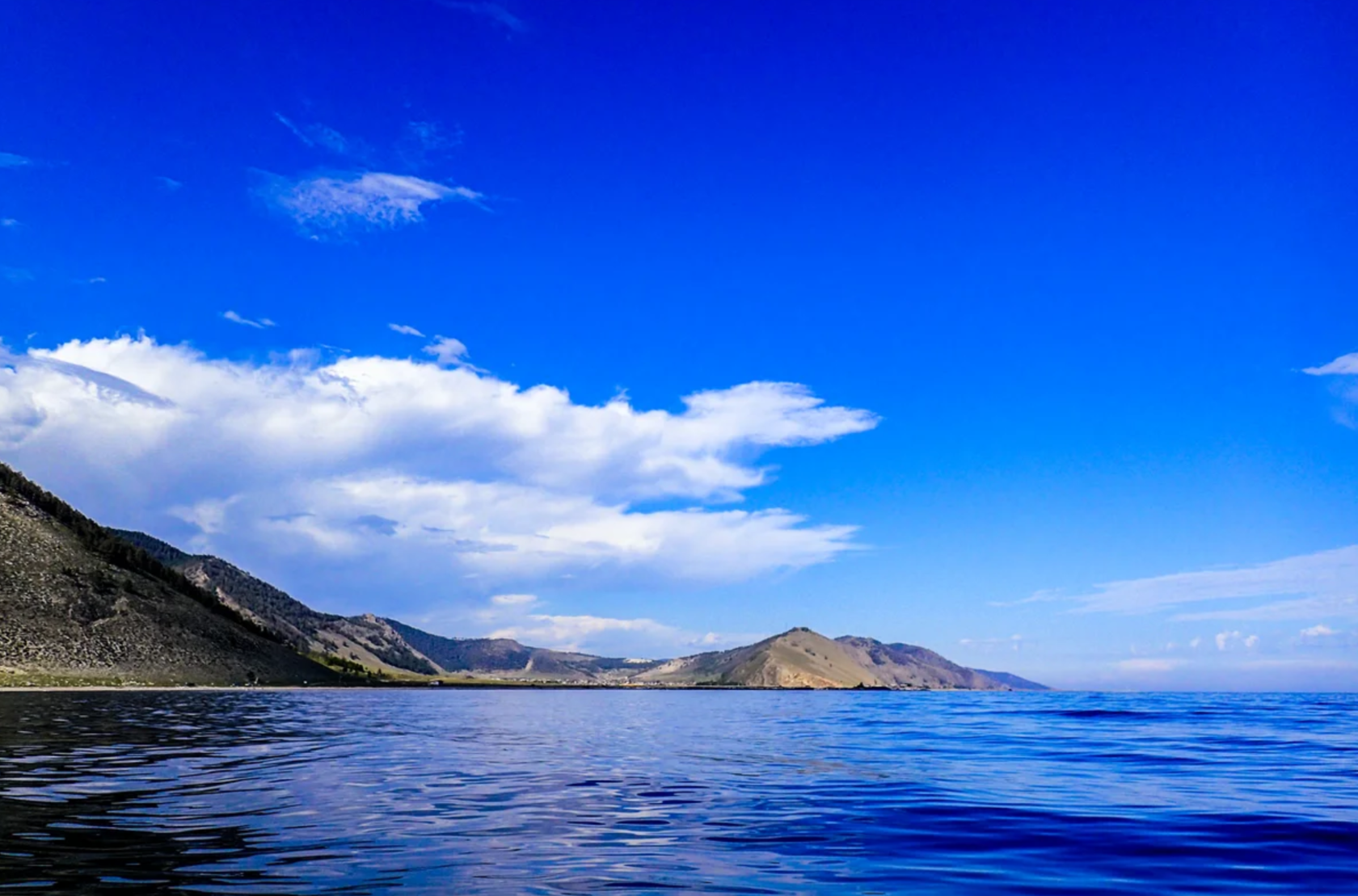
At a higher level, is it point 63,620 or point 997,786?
point 63,620

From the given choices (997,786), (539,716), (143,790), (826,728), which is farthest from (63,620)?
(997,786)

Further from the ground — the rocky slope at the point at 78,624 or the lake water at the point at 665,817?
the rocky slope at the point at 78,624

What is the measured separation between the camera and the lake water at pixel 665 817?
17094mm

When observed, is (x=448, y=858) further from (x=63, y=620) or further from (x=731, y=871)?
(x=63, y=620)

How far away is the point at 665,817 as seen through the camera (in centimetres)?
2523

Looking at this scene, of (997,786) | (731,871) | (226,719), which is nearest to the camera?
(731,871)

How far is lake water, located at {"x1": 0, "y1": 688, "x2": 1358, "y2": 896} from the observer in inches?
673

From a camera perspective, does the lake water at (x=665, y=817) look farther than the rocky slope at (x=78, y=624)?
No

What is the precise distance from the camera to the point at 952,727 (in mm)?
76500

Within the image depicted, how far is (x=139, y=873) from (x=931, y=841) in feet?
55.1

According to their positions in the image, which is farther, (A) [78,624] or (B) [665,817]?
(A) [78,624]

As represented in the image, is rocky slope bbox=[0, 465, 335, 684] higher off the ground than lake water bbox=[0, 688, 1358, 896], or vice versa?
rocky slope bbox=[0, 465, 335, 684]

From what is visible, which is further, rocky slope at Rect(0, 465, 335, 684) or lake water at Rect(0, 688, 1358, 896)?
rocky slope at Rect(0, 465, 335, 684)

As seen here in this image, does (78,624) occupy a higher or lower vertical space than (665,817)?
higher
